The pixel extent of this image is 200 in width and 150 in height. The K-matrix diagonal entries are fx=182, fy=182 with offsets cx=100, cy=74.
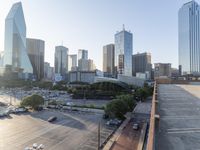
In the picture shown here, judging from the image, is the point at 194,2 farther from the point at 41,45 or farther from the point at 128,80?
the point at 41,45

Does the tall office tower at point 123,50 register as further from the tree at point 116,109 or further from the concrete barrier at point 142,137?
the concrete barrier at point 142,137

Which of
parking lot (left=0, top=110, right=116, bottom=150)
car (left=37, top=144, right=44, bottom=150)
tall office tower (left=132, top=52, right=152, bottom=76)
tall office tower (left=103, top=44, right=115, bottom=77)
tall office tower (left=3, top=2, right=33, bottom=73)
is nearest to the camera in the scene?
car (left=37, top=144, right=44, bottom=150)

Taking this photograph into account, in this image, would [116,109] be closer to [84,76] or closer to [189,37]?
[189,37]

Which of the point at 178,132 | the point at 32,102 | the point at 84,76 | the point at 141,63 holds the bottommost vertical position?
the point at 32,102

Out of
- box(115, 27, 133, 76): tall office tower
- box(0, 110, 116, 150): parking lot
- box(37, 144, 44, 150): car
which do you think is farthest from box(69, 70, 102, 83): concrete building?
box(37, 144, 44, 150): car

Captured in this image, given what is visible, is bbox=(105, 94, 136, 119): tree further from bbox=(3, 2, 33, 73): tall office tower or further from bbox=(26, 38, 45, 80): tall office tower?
bbox=(26, 38, 45, 80): tall office tower

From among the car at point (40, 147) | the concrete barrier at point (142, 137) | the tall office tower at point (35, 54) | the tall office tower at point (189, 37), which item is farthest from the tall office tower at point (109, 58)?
the car at point (40, 147)

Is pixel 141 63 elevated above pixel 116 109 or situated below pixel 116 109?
above

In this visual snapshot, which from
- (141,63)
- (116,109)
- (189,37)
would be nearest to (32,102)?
(116,109)
